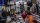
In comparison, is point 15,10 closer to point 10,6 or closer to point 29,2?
point 10,6

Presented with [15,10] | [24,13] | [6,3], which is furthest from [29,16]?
[6,3]

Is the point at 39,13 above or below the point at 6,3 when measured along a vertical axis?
below

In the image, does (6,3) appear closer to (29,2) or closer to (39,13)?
(29,2)

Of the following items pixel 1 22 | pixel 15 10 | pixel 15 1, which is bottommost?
pixel 1 22

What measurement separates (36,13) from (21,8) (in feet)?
0.61

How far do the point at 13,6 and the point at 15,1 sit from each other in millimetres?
63

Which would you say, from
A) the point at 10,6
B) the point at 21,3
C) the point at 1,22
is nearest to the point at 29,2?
the point at 21,3

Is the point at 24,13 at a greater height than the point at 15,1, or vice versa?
the point at 15,1

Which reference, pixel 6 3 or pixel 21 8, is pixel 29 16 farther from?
pixel 6 3

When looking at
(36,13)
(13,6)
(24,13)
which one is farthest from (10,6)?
(36,13)

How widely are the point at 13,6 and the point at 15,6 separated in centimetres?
2

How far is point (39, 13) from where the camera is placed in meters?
1.19

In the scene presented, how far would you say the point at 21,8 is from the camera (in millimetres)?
1190

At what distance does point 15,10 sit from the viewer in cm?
118
